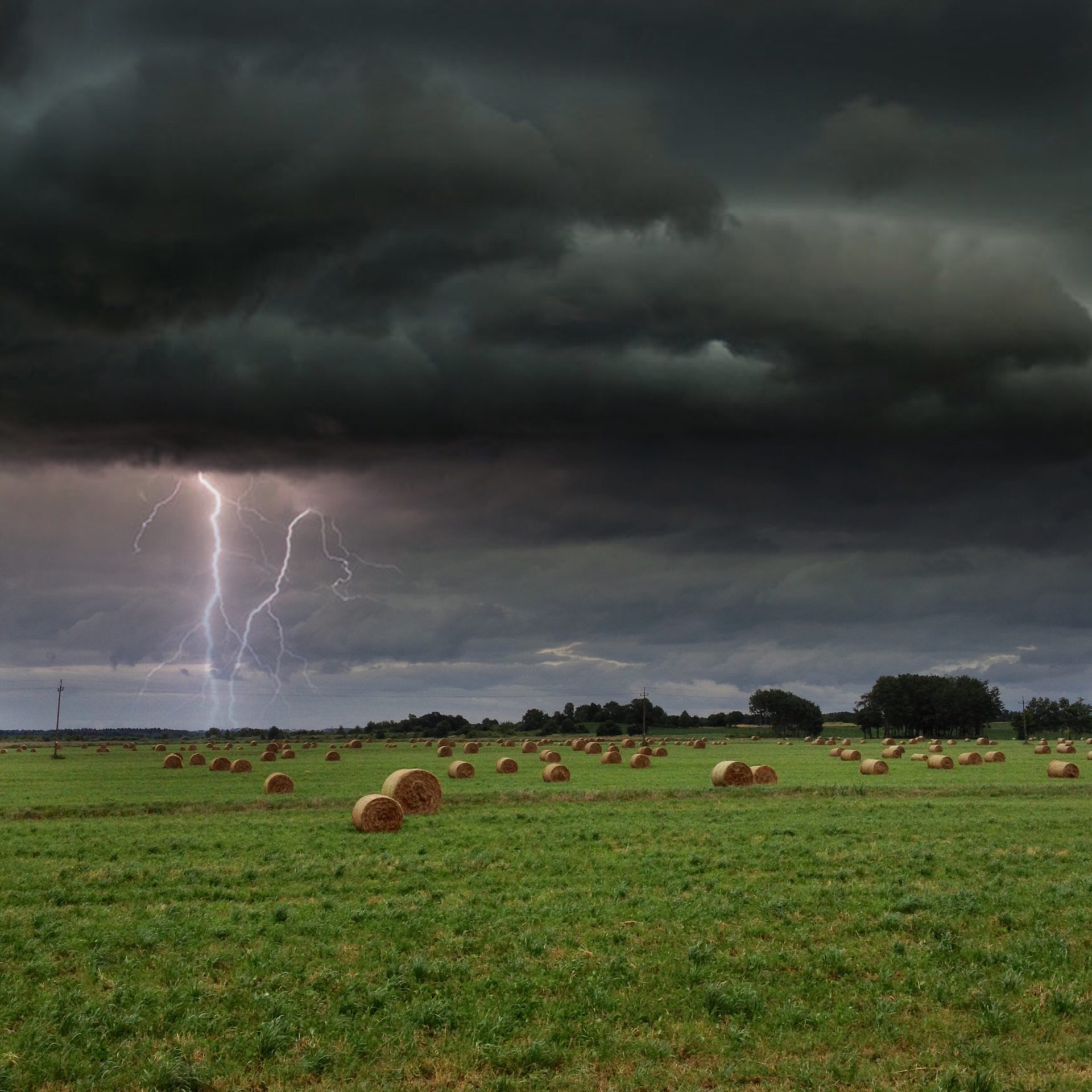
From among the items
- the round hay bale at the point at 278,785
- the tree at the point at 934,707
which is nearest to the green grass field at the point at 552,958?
the round hay bale at the point at 278,785

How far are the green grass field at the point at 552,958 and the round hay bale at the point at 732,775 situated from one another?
17897 millimetres

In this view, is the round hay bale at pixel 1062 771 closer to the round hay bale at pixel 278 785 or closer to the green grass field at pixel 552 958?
the green grass field at pixel 552 958

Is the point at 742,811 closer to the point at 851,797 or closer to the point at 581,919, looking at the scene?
the point at 851,797

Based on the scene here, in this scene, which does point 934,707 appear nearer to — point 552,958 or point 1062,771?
point 1062,771

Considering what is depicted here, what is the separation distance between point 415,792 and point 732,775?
64.8ft

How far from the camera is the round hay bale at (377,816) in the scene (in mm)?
30031

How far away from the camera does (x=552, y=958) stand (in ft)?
49.7

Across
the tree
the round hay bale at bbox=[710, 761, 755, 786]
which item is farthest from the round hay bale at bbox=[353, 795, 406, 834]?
the tree

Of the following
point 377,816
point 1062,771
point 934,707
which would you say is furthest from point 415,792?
point 934,707

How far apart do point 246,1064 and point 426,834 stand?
17561mm

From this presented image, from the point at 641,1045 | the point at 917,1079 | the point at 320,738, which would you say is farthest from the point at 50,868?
the point at 320,738

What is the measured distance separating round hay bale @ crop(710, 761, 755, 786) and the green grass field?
17.9m

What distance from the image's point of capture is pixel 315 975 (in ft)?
46.5

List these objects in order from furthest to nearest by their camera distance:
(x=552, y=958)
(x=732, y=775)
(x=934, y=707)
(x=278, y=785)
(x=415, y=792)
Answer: (x=934, y=707), (x=732, y=775), (x=278, y=785), (x=415, y=792), (x=552, y=958)
